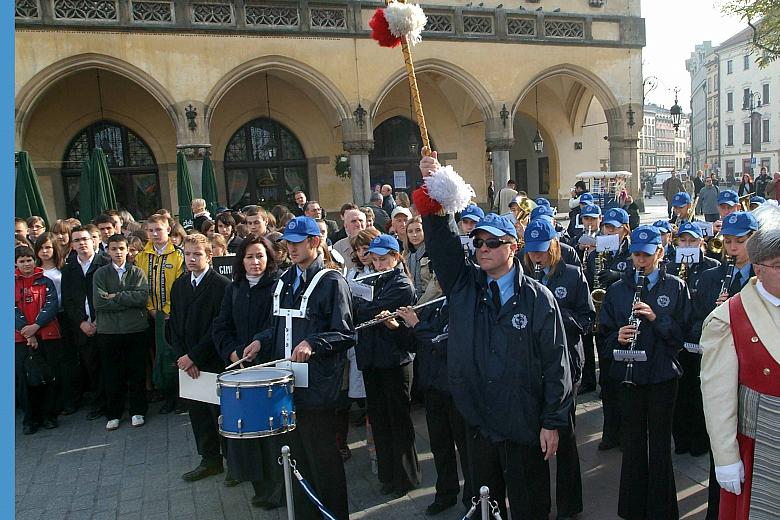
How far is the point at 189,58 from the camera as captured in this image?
666 inches

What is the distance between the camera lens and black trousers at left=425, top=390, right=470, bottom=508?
15.5ft

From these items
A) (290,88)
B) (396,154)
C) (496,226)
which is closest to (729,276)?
(496,226)

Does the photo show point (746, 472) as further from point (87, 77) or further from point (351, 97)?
point (87, 77)

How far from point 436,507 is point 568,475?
3.45ft

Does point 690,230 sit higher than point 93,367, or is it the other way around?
point 690,230

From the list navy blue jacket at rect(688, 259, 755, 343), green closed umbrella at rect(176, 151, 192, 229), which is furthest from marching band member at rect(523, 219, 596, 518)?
green closed umbrella at rect(176, 151, 192, 229)

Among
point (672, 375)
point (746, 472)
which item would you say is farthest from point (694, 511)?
point (746, 472)

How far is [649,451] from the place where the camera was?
13.8 ft

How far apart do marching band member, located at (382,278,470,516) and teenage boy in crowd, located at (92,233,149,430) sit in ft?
12.1

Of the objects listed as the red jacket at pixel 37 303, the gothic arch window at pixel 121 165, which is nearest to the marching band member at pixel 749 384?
the red jacket at pixel 37 303

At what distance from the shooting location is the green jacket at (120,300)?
6.84 m

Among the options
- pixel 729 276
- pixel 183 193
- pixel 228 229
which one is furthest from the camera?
pixel 183 193

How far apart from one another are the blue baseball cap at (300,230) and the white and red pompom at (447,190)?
1.16m

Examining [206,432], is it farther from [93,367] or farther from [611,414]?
[611,414]
